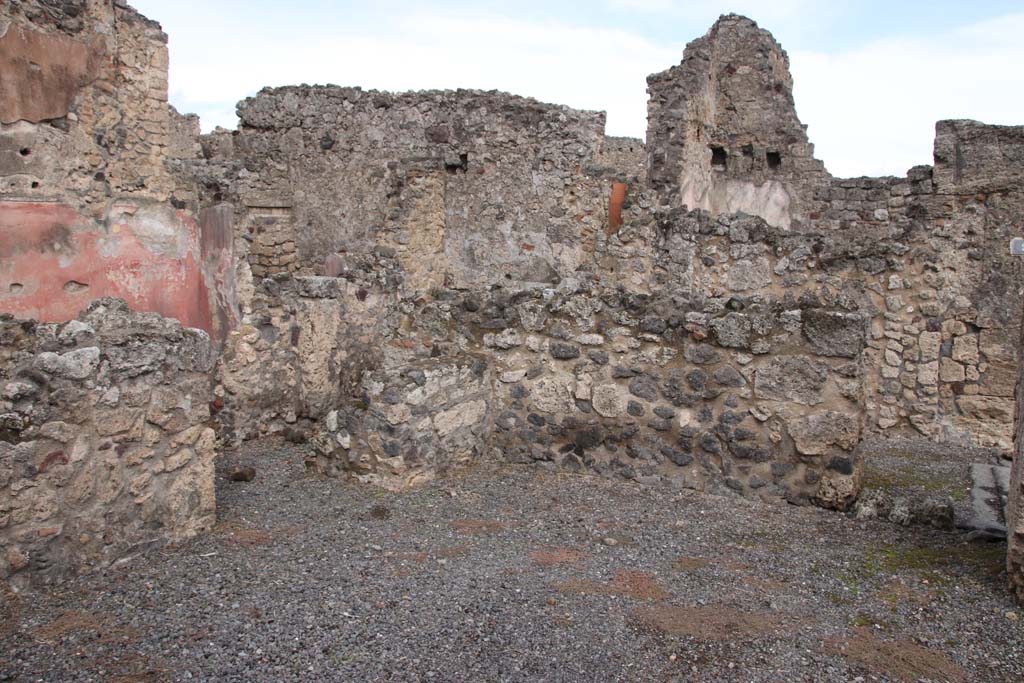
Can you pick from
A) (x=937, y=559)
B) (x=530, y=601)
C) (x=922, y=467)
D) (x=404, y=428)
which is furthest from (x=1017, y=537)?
(x=404, y=428)

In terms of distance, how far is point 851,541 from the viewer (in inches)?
158

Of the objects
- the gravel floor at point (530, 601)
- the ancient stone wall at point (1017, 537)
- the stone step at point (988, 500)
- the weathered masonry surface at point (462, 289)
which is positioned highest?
the weathered masonry surface at point (462, 289)

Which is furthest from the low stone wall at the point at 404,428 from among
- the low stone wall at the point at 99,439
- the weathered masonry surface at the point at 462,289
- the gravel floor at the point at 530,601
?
the low stone wall at the point at 99,439

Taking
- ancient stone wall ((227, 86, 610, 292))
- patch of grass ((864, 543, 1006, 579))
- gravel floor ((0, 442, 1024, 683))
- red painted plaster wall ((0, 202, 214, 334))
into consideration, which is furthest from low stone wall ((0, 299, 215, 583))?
ancient stone wall ((227, 86, 610, 292))

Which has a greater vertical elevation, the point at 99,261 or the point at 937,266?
the point at 937,266

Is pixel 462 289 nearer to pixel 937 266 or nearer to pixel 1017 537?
pixel 937 266

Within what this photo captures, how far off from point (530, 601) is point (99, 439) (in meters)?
2.10

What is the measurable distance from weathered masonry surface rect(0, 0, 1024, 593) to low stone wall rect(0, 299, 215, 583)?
0.05 feet

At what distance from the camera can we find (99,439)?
137 inches

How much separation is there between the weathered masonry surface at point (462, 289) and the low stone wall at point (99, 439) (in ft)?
0.05

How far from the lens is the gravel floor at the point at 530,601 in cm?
277

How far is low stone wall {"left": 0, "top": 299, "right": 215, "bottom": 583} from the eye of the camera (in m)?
3.19

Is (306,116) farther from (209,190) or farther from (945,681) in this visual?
(945,681)

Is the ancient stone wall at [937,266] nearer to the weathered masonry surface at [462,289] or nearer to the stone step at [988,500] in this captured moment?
the weathered masonry surface at [462,289]
